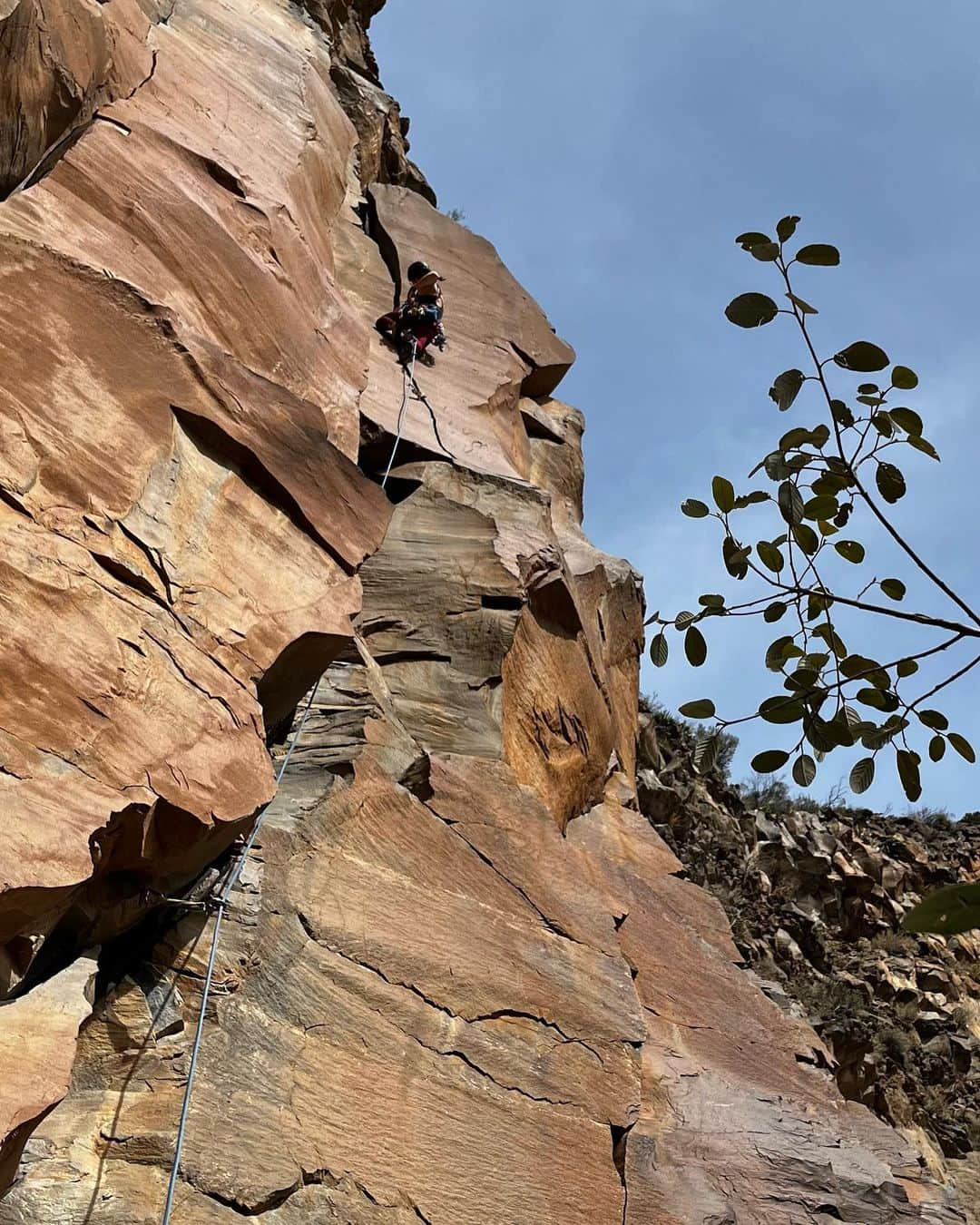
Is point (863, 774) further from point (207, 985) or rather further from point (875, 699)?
point (207, 985)

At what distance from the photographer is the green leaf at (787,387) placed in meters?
3.57

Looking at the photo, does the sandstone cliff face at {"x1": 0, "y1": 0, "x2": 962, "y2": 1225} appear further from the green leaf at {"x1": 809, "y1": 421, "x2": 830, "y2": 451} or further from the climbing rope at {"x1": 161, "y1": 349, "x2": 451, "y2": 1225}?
the green leaf at {"x1": 809, "y1": 421, "x2": 830, "y2": 451}

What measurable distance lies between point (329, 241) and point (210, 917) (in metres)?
6.26

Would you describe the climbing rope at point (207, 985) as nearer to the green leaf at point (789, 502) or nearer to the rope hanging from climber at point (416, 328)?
the green leaf at point (789, 502)

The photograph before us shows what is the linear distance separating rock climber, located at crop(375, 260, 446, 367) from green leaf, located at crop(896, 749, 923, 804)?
25.1 feet

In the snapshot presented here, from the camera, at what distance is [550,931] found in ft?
24.6

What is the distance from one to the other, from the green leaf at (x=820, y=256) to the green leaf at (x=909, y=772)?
4.31ft

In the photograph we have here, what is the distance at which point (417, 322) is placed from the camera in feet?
35.1

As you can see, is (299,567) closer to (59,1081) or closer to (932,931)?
(59,1081)

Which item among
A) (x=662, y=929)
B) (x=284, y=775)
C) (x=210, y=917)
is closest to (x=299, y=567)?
(x=284, y=775)

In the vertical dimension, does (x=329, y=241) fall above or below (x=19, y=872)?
above

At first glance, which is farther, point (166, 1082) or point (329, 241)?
point (329, 241)

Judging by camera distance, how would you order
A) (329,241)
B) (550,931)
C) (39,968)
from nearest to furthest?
(39,968) → (550,931) → (329,241)

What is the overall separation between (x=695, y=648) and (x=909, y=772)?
2.42ft
